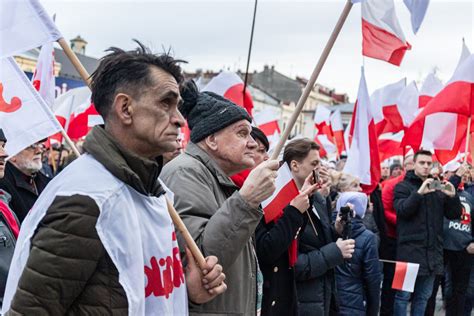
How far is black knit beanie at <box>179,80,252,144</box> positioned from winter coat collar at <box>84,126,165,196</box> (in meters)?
0.98

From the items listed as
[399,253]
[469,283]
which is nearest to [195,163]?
[399,253]

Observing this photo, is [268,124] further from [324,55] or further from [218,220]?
[218,220]

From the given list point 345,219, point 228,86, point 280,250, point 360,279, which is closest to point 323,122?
point 228,86

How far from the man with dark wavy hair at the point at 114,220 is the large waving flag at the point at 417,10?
1596mm

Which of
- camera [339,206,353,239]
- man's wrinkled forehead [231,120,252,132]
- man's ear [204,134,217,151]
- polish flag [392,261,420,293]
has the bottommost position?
polish flag [392,261,420,293]

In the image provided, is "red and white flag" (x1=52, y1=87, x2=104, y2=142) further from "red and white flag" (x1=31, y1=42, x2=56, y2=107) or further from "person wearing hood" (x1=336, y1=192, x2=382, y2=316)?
"person wearing hood" (x1=336, y1=192, x2=382, y2=316)

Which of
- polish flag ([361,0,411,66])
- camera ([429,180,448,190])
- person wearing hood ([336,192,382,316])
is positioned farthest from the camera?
camera ([429,180,448,190])

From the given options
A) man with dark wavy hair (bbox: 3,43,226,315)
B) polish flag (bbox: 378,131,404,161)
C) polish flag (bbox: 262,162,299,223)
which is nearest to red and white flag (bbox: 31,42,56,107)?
polish flag (bbox: 262,162,299,223)

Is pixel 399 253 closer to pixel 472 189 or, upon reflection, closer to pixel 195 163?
pixel 472 189

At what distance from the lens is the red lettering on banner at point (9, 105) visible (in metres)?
2.96

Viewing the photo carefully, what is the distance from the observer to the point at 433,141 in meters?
7.49

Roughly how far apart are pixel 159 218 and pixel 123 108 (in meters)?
0.36

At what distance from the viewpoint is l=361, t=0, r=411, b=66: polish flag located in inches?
149

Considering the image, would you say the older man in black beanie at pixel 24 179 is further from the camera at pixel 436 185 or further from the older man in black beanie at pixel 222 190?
the camera at pixel 436 185
